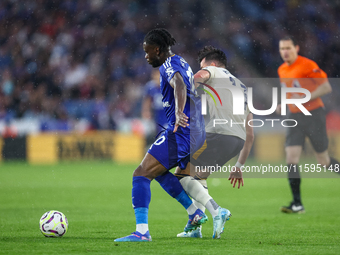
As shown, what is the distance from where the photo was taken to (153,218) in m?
5.78

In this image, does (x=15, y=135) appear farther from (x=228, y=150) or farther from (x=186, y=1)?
(x=228, y=150)

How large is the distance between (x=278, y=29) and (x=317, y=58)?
182 centimetres

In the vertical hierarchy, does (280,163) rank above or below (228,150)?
above

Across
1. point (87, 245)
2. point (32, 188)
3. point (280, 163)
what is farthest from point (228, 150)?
point (280, 163)

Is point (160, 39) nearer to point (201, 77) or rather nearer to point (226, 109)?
point (201, 77)

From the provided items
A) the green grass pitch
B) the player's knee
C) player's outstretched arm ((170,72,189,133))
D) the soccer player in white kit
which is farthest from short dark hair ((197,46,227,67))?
the green grass pitch

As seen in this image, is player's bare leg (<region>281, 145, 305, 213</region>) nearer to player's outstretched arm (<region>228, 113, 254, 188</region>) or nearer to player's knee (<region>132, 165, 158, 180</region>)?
player's outstretched arm (<region>228, 113, 254, 188</region>)

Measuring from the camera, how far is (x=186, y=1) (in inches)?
750

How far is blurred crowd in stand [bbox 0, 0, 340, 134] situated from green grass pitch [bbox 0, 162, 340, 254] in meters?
6.18

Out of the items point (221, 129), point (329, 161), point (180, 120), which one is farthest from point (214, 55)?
point (329, 161)

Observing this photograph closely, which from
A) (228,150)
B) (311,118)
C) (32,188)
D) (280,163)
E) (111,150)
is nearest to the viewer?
(228,150)

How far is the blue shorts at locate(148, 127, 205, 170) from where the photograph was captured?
4.00 metres

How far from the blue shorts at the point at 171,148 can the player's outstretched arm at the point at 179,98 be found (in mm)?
154

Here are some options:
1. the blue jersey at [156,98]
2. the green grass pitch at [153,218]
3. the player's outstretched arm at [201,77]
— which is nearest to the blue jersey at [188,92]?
the player's outstretched arm at [201,77]
